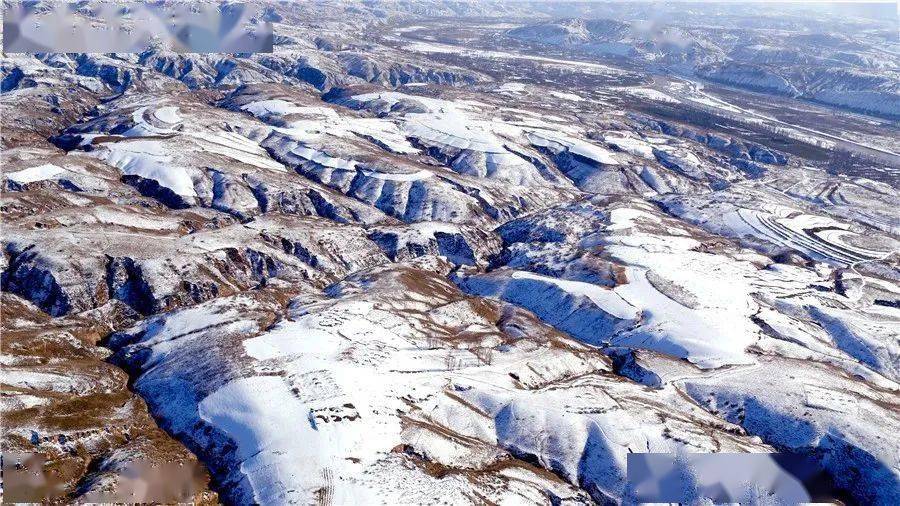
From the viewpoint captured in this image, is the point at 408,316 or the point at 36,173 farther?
the point at 36,173

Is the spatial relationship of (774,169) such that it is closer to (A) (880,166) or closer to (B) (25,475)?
(A) (880,166)

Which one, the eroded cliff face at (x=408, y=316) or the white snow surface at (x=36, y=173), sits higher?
the white snow surface at (x=36, y=173)

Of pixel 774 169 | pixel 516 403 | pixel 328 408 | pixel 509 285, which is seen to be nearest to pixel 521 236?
pixel 509 285
